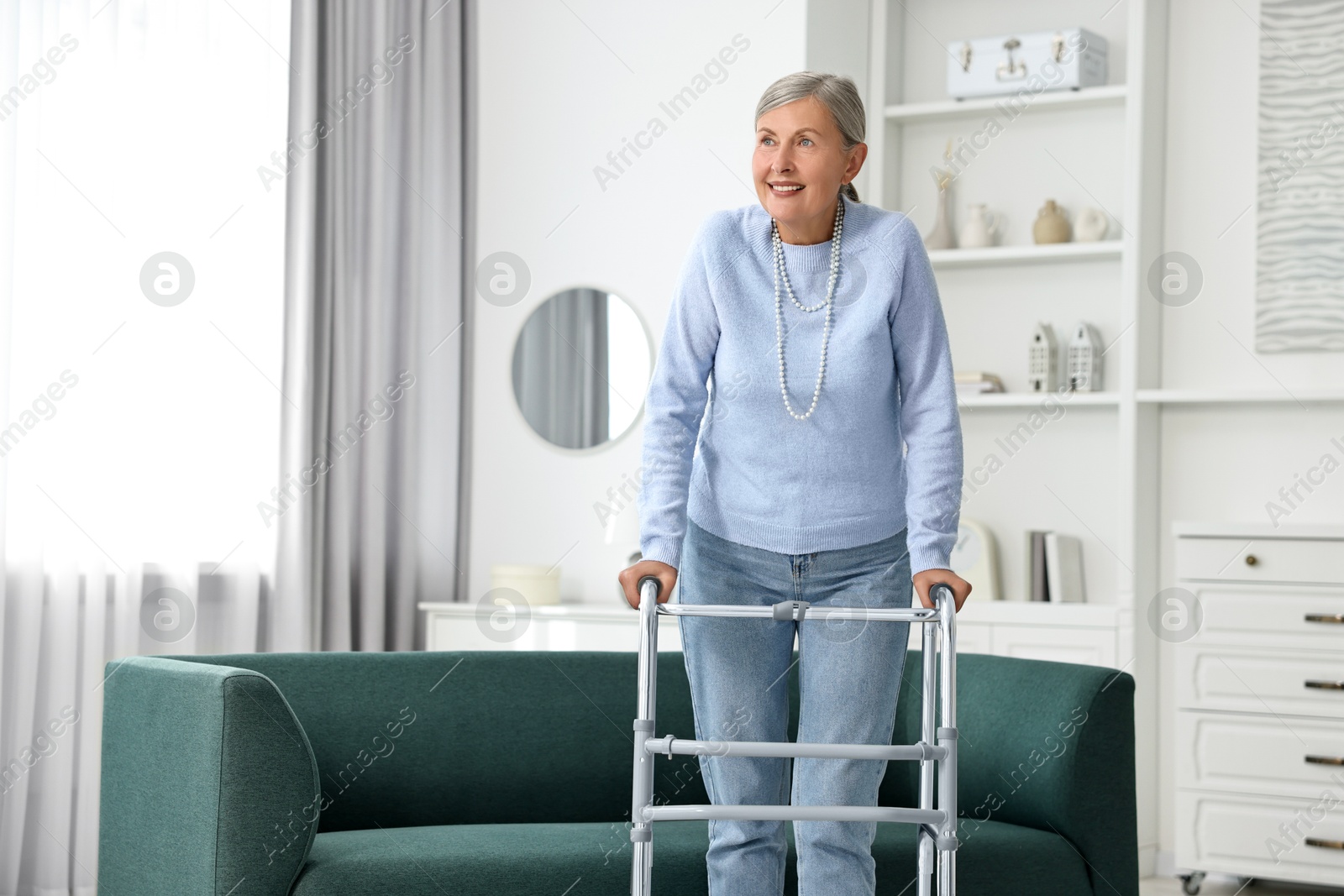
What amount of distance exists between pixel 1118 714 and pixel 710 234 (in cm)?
127

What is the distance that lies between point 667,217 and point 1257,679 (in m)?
2.29

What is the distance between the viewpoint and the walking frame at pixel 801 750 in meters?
1.74

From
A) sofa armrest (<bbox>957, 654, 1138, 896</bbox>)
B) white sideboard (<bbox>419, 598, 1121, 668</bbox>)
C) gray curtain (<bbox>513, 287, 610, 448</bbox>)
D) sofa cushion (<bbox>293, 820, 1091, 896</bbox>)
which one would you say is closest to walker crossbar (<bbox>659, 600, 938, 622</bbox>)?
sofa cushion (<bbox>293, 820, 1091, 896</bbox>)

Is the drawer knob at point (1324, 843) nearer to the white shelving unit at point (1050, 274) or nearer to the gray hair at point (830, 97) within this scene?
the white shelving unit at point (1050, 274)

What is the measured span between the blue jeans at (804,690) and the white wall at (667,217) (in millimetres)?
2667

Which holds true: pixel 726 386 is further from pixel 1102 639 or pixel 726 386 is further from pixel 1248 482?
pixel 1248 482

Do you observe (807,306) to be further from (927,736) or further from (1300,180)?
(1300,180)

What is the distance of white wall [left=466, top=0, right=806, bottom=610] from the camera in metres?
4.61

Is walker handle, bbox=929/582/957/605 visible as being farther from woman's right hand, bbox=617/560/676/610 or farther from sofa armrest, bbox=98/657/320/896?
sofa armrest, bbox=98/657/320/896

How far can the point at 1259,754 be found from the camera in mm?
3930

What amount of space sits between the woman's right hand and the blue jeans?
0.06m

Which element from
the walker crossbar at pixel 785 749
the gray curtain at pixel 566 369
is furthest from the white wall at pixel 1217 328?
the walker crossbar at pixel 785 749

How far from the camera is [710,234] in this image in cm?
197

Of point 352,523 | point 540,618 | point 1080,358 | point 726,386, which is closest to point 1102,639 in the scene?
point 1080,358
